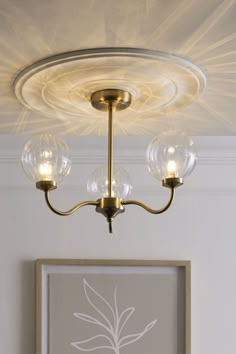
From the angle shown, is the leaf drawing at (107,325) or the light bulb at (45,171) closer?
the light bulb at (45,171)

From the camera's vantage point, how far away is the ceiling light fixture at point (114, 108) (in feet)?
5.59

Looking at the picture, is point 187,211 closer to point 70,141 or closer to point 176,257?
point 176,257

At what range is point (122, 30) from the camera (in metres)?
1.55

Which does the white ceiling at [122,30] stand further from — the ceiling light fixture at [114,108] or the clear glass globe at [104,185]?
the clear glass globe at [104,185]

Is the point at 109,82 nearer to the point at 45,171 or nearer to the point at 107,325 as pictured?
the point at 45,171

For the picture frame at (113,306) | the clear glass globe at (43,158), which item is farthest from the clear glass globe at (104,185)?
the picture frame at (113,306)

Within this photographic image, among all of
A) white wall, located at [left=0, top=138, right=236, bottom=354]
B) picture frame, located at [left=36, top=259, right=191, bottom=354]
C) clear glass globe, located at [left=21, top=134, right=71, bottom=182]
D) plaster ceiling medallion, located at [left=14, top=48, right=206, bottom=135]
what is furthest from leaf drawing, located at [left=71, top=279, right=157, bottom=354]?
clear glass globe, located at [left=21, top=134, right=71, bottom=182]

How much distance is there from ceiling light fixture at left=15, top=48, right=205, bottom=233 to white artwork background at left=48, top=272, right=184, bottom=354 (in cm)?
123

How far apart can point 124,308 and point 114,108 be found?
4.45ft

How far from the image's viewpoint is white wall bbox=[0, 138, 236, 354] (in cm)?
308

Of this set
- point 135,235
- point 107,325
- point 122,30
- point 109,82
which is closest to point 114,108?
point 109,82

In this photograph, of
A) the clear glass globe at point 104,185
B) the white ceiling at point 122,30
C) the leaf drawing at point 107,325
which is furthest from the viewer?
the leaf drawing at point 107,325

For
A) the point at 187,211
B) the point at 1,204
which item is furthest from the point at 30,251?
the point at 187,211

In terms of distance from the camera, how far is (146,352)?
3029mm
